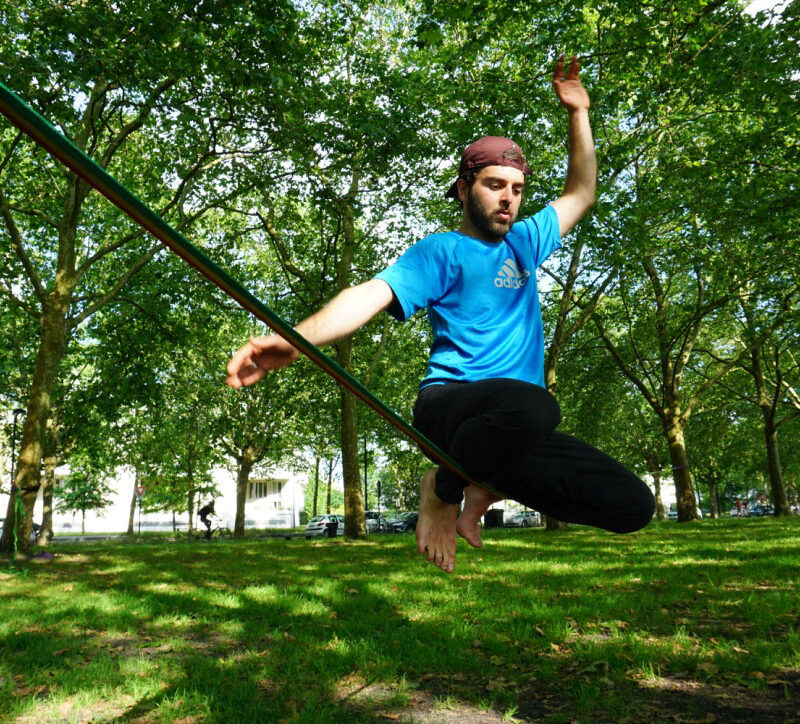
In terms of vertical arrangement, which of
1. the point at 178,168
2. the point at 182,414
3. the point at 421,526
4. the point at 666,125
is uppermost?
the point at 666,125

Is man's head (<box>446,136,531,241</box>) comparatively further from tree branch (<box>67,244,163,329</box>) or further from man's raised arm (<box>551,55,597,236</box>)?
tree branch (<box>67,244,163,329</box>)

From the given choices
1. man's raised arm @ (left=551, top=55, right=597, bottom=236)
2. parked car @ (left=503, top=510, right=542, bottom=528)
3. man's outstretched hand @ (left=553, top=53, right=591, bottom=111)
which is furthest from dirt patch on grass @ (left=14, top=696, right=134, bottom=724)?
parked car @ (left=503, top=510, right=542, bottom=528)

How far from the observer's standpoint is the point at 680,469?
23125 millimetres

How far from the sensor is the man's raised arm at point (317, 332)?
1.89 m

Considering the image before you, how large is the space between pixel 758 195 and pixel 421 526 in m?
14.5

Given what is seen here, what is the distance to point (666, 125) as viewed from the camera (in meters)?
18.1

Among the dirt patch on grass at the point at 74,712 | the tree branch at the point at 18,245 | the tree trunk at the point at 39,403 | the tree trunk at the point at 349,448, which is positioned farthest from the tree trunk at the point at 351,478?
the dirt patch on grass at the point at 74,712

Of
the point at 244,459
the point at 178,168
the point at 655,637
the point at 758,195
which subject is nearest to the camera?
the point at 655,637

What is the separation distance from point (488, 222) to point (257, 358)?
4.64ft

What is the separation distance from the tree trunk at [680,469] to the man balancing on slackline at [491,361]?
22.4m

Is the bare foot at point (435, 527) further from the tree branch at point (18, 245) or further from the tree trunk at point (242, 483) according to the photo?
the tree trunk at point (242, 483)

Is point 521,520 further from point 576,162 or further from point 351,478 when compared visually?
point 576,162

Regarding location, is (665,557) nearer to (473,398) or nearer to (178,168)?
(473,398)

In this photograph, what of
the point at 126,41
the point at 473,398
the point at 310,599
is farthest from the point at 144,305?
the point at 473,398
